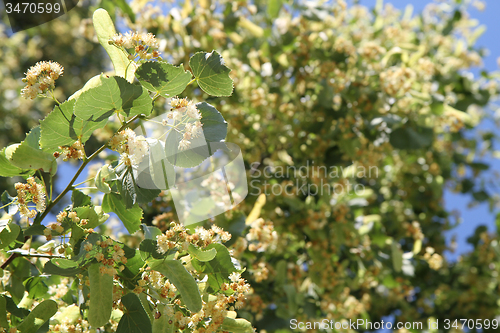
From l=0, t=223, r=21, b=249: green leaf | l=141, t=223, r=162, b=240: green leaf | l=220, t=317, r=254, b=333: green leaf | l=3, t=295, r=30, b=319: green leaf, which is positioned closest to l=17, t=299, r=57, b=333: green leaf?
l=3, t=295, r=30, b=319: green leaf

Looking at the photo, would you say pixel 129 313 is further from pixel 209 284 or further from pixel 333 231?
pixel 333 231

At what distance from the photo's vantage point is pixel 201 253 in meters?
0.82

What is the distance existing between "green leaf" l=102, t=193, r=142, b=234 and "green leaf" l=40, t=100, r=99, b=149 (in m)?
0.14

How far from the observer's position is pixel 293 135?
1.97 meters

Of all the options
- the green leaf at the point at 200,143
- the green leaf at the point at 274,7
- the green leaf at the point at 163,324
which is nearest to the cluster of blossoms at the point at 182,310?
the green leaf at the point at 163,324

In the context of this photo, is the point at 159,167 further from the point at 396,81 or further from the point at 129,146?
the point at 396,81

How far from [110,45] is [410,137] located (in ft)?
4.55

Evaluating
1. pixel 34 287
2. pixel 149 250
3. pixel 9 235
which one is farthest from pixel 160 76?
pixel 34 287

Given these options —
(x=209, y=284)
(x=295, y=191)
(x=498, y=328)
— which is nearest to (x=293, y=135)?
(x=295, y=191)

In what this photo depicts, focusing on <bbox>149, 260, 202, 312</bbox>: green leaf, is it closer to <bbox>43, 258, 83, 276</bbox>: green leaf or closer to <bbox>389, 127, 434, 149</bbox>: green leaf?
<bbox>43, 258, 83, 276</bbox>: green leaf

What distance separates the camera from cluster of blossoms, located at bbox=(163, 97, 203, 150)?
75 cm

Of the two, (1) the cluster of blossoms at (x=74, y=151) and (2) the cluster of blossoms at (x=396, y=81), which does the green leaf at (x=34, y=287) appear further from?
(2) the cluster of blossoms at (x=396, y=81)

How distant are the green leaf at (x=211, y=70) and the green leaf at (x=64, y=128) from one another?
21 cm

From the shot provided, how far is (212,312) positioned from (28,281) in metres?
0.55
